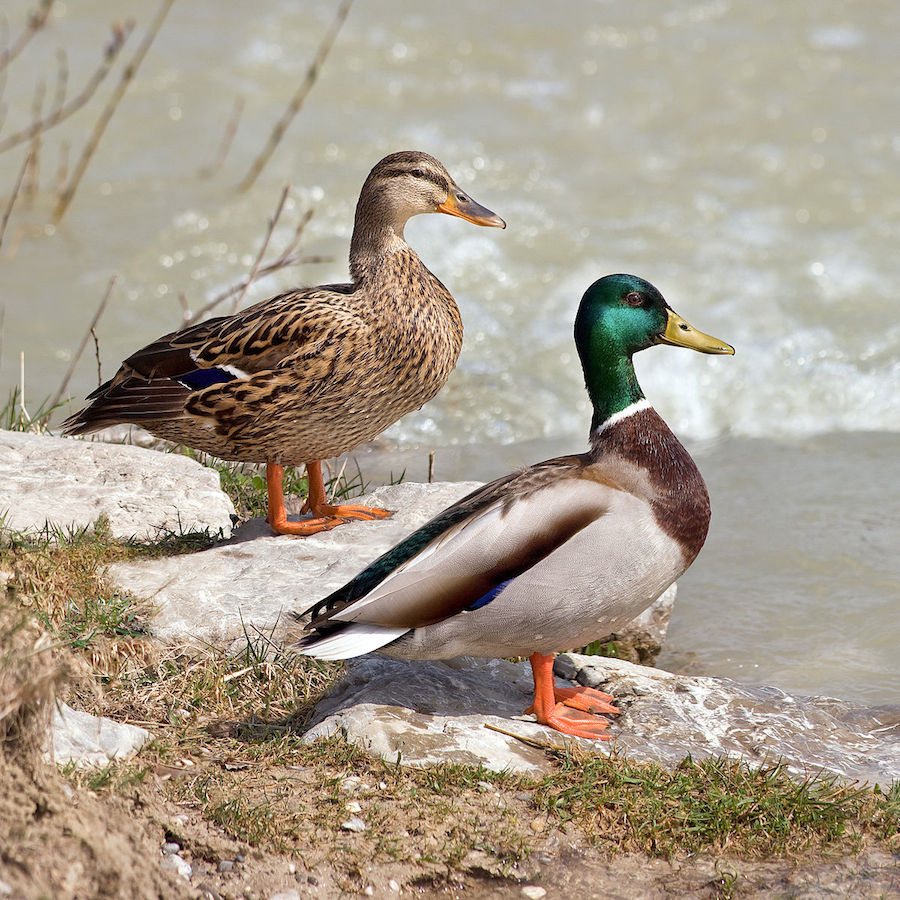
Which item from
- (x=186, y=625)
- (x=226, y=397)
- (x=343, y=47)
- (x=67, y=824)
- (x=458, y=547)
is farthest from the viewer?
(x=343, y=47)

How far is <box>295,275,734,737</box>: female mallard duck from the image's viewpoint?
11.9 feet

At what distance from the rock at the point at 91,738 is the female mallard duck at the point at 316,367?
4.76 ft

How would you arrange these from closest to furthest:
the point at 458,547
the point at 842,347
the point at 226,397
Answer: the point at 458,547 < the point at 226,397 < the point at 842,347

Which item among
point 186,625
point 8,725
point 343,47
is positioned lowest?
point 186,625

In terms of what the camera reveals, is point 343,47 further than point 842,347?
Yes

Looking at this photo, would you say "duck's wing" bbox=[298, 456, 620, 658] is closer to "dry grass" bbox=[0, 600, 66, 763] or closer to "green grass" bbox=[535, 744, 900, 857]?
"green grass" bbox=[535, 744, 900, 857]

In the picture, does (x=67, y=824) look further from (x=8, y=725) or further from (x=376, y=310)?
(x=376, y=310)

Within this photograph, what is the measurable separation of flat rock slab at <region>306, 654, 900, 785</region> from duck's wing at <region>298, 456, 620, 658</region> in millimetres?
289

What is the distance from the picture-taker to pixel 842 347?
8797 mm

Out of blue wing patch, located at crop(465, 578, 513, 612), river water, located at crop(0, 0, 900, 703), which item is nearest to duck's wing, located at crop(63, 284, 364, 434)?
blue wing patch, located at crop(465, 578, 513, 612)

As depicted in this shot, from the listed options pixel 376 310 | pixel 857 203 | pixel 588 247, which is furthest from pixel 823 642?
pixel 857 203

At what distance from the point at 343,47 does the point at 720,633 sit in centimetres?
835

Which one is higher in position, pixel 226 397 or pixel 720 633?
pixel 226 397

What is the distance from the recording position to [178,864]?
3.05 metres
